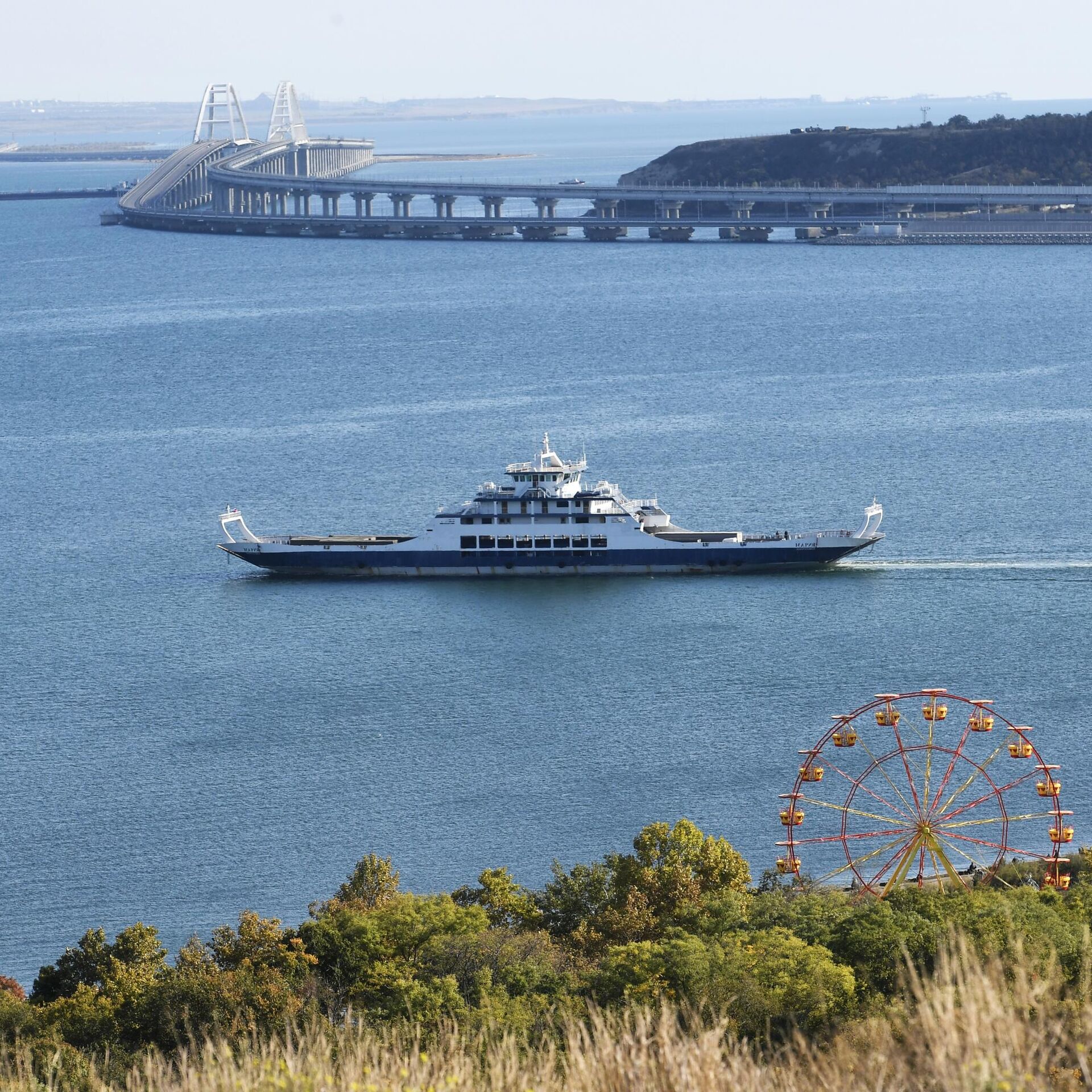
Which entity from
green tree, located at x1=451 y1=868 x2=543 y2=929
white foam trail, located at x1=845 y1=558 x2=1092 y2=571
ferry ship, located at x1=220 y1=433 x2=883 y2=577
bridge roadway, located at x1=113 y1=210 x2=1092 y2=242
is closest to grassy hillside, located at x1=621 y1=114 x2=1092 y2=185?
bridge roadway, located at x1=113 y1=210 x2=1092 y2=242

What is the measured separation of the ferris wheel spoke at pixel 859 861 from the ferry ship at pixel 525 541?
2034 centimetres

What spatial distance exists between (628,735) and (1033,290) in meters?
73.6

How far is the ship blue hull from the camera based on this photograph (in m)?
50.2

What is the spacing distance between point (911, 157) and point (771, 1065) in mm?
144483

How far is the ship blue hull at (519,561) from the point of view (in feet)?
165

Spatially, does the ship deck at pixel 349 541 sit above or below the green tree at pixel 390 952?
above

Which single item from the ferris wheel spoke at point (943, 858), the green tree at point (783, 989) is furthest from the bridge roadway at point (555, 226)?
the green tree at point (783, 989)

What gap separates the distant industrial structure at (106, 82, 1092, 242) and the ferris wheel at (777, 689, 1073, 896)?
3938 inches

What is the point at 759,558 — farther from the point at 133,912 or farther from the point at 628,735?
the point at 133,912

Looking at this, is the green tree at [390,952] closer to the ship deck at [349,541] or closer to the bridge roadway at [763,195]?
the ship deck at [349,541]

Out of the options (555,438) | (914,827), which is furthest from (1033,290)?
(914,827)

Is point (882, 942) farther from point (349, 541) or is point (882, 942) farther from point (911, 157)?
point (911, 157)

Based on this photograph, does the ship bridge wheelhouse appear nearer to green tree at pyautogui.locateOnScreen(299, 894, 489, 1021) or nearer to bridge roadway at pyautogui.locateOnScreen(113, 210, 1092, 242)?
green tree at pyautogui.locateOnScreen(299, 894, 489, 1021)

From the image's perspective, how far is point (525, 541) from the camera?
5150cm
